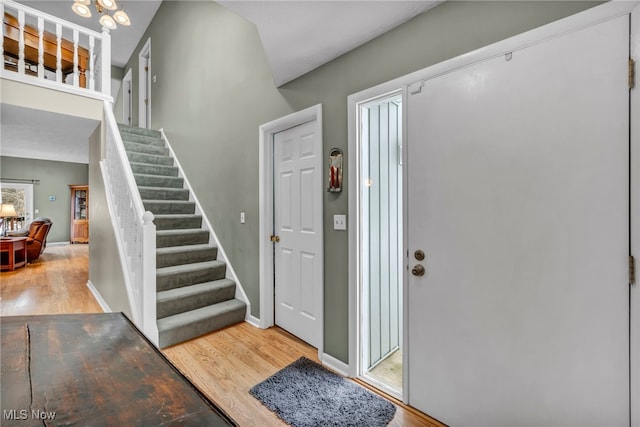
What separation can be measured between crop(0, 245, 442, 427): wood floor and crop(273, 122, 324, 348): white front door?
235 mm

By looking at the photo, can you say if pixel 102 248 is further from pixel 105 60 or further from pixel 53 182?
pixel 53 182

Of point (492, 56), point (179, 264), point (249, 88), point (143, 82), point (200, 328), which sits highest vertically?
point (143, 82)

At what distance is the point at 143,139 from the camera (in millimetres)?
4695

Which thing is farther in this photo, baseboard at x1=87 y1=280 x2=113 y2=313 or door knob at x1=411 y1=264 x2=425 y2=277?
baseboard at x1=87 y1=280 x2=113 y2=313

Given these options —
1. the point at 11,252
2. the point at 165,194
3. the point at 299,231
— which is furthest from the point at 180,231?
the point at 11,252

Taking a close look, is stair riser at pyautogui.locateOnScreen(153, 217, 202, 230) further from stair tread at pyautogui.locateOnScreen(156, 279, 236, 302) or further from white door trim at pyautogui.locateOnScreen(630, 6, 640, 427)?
white door trim at pyautogui.locateOnScreen(630, 6, 640, 427)

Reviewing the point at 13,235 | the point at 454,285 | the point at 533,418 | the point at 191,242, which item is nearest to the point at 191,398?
the point at 454,285

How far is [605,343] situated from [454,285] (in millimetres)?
605

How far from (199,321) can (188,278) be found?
56cm

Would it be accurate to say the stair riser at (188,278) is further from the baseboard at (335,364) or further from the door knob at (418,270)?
the door knob at (418,270)

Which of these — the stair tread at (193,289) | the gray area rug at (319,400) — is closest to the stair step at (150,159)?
the stair tread at (193,289)

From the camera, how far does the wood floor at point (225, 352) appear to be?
1739 millimetres

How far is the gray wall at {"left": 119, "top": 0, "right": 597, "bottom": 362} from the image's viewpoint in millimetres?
1543

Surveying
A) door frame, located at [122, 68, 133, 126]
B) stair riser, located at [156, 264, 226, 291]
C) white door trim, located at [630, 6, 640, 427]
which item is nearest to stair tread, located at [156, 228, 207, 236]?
stair riser, located at [156, 264, 226, 291]
